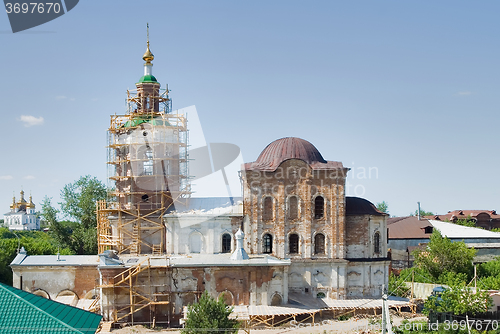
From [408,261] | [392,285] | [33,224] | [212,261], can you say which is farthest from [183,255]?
[33,224]

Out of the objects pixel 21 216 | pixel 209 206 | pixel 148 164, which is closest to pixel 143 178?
pixel 148 164

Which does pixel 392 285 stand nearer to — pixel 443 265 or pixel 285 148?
pixel 443 265

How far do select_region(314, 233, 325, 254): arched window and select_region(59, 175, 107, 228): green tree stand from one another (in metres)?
22.5

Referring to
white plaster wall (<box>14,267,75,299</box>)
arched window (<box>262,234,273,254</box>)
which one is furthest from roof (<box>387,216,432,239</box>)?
white plaster wall (<box>14,267,75,299</box>)

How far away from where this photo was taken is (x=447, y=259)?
37.8 metres

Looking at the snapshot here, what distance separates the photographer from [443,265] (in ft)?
124

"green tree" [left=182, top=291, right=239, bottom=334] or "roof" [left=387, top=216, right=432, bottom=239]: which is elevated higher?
"roof" [left=387, top=216, right=432, bottom=239]

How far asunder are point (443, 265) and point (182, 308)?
2011 centimetres

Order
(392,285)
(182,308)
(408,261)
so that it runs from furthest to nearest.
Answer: (408,261) → (392,285) → (182,308)

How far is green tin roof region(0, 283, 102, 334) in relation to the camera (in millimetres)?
16281

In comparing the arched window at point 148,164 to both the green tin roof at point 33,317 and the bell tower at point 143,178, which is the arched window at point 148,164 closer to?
the bell tower at point 143,178

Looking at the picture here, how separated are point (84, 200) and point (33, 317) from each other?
30.2m

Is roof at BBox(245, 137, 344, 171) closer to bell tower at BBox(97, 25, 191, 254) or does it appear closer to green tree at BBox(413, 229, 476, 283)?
bell tower at BBox(97, 25, 191, 254)

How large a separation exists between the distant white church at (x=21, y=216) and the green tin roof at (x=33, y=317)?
85.0 metres
